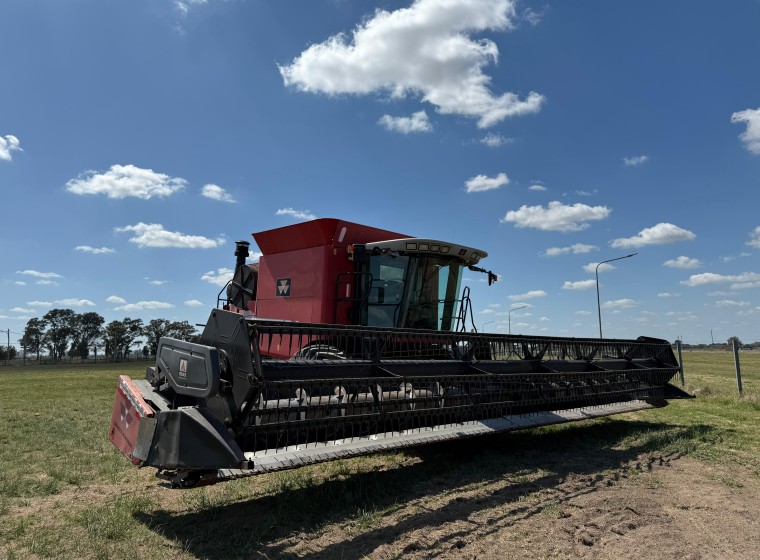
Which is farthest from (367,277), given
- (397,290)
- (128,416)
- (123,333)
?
(123,333)

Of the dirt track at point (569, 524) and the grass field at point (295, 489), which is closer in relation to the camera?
the dirt track at point (569, 524)

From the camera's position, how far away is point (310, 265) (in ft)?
23.0

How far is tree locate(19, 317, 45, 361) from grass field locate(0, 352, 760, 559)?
308 feet

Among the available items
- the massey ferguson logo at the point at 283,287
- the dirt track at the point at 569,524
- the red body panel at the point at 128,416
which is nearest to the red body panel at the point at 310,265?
the massey ferguson logo at the point at 283,287

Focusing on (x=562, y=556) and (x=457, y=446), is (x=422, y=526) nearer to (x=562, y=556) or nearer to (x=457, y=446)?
(x=562, y=556)

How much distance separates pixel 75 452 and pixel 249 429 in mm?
4321

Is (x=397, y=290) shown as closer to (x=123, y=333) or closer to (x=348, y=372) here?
(x=348, y=372)

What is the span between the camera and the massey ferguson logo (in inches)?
292

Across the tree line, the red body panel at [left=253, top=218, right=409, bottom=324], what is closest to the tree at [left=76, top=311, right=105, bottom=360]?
the tree line

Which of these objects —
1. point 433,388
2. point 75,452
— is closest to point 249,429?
point 433,388

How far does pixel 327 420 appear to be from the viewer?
383 centimetres

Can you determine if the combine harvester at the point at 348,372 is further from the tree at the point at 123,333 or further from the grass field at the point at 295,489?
the tree at the point at 123,333

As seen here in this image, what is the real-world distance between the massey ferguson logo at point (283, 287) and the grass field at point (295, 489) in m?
2.80

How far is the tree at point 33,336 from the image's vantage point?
83.9 metres
